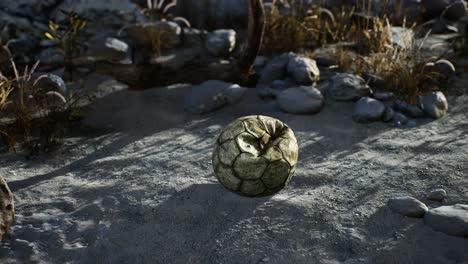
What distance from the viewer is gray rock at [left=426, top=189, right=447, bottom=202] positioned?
3463mm

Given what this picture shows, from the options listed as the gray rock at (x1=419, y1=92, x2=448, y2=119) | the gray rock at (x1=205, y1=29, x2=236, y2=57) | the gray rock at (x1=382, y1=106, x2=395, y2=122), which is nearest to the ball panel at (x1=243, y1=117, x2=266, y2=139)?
the gray rock at (x1=382, y1=106, x2=395, y2=122)

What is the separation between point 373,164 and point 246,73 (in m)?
1.95

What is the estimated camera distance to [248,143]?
11.1 feet

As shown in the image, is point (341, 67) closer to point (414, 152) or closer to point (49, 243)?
point (414, 152)

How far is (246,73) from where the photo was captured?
5.48 m

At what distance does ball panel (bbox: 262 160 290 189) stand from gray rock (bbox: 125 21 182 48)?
3321mm

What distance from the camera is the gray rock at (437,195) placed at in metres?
3.46

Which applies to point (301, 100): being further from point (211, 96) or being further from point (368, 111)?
point (211, 96)

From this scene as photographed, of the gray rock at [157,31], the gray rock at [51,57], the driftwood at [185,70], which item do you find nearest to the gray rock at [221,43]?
the driftwood at [185,70]

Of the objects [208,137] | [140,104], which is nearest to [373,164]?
[208,137]

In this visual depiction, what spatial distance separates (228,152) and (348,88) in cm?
215

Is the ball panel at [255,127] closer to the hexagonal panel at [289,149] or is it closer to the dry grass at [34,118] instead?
the hexagonal panel at [289,149]

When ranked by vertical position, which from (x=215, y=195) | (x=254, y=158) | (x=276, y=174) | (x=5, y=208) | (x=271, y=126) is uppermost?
(x=271, y=126)

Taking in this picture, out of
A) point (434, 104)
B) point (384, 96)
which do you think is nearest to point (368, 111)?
point (384, 96)
